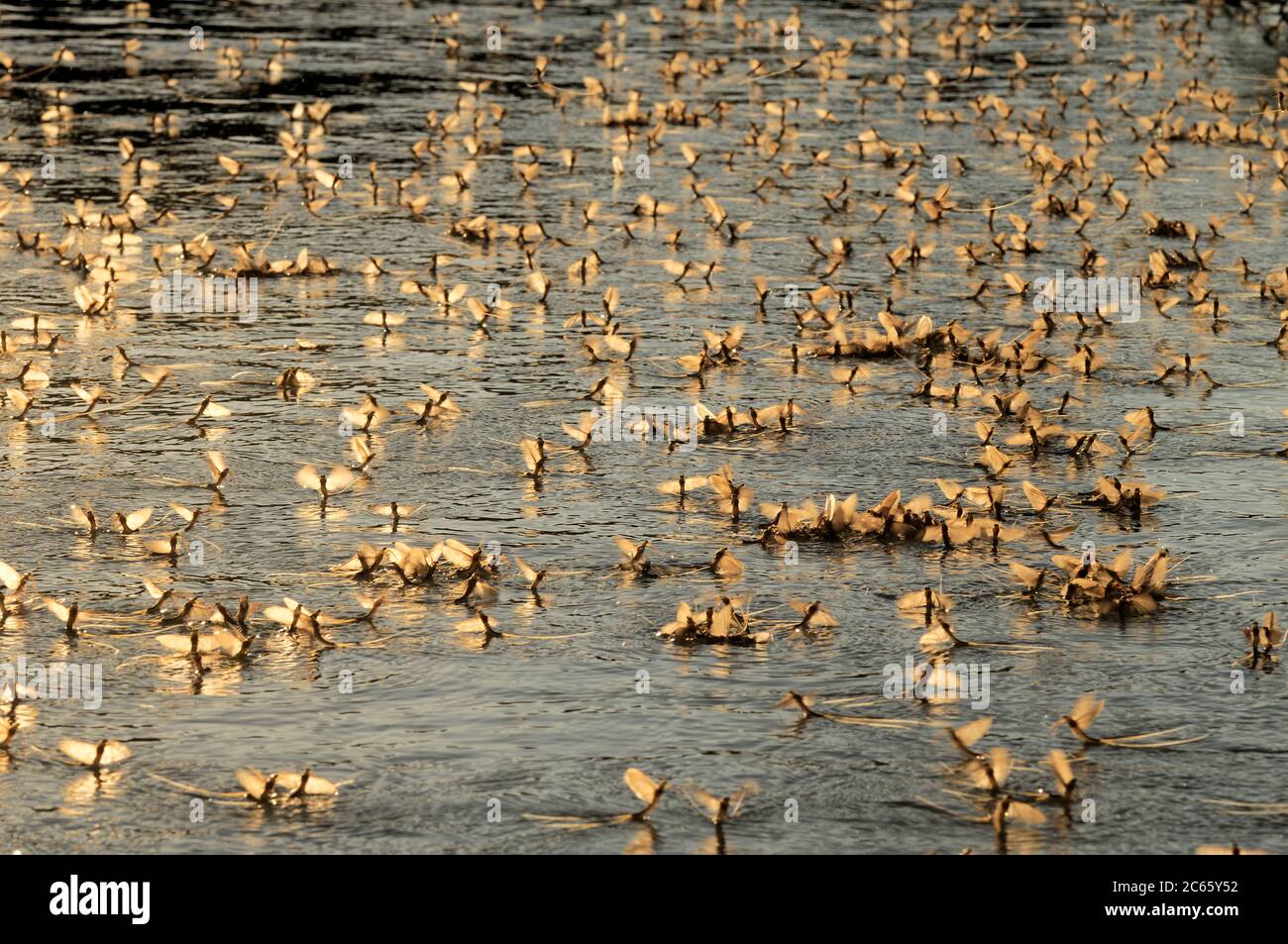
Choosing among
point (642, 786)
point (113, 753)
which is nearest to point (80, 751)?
point (113, 753)

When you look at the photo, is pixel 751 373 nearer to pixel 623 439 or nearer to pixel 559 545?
pixel 623 439

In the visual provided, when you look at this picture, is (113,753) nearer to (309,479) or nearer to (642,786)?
(642,786)

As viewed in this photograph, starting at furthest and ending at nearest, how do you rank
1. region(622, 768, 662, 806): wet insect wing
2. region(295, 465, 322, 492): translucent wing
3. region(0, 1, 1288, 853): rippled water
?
region(295, 465, 322, 492): translucent wing → region(0, 1, 1288, 853): rippled water → region(622, 768, 662, 806): wet insect wing

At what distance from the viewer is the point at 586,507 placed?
644 centimetres

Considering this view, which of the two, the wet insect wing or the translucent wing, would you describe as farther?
the translucent wing

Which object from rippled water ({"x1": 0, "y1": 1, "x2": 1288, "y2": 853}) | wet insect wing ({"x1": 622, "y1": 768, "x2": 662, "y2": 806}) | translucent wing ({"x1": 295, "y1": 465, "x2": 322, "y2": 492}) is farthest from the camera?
translucent wing ({"x1": 295, "y1": 465, "x2": 322, "y2": 492})

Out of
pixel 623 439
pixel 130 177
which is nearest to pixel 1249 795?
pixel 623 439

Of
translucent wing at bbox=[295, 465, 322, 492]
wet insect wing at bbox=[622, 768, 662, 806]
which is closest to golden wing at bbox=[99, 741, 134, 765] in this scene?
wet insect wing at bbox=[622, 768, 662, 806]

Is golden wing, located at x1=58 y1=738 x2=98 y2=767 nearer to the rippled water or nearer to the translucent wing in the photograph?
the rippled water

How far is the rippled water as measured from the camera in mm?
4543

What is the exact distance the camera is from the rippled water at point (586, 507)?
4543 mm

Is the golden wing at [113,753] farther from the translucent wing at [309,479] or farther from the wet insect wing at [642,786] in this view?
the translucent wing at [309,479]

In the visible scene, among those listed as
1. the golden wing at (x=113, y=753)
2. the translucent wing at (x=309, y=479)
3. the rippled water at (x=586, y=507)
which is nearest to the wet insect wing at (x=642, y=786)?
the rippled water at (x=586, y=507)
